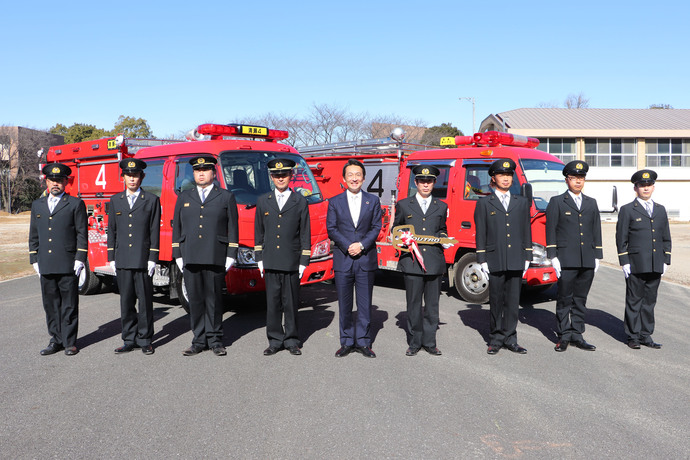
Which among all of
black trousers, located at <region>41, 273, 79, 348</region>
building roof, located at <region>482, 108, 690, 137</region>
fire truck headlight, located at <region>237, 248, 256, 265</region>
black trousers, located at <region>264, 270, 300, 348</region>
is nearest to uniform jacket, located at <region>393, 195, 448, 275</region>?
black trousers, located at <region>264, 270, 300, 348</region>

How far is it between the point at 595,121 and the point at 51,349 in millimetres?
39080

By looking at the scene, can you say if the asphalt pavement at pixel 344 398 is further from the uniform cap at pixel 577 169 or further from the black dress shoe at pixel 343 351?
the uniform cap at pixel 577 169

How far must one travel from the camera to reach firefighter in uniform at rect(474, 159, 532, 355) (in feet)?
20.3

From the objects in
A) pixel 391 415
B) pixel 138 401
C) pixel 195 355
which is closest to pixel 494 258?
pixel 391 415

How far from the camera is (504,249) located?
20.3ft

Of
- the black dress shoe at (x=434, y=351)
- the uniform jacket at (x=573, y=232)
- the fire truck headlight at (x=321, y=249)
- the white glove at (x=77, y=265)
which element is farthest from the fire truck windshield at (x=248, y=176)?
the uniform jacket at (x=573, y=232)

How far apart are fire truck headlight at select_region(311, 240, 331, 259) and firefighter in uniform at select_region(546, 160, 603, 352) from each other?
293 cm

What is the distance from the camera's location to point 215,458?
12.1 ft

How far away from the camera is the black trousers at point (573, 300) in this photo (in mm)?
6379

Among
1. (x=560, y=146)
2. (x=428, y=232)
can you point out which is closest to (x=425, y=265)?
(x=428, y=232)

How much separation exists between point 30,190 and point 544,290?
42.8m

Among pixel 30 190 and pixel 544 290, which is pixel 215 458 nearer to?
pixel 544 290

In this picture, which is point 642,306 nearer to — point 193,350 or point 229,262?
point 229,262

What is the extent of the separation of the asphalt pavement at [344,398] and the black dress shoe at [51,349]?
0.36 ft
